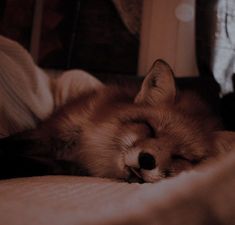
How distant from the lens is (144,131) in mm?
1093

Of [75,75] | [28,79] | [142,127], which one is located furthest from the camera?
[75,75]

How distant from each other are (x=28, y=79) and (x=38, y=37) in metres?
1.36

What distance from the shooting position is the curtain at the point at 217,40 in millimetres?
1833

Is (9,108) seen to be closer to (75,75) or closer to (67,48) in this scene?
(75,75)

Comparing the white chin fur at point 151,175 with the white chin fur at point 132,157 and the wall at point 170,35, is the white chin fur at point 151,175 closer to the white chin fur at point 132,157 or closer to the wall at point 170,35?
the white chin fur at point 132,157

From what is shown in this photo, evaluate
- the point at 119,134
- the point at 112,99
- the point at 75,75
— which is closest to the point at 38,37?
the point at 75,75

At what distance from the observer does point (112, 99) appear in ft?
4.42

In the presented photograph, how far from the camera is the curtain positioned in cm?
183

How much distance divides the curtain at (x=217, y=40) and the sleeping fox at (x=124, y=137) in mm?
582

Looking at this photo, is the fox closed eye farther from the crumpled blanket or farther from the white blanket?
the crumpled blanket

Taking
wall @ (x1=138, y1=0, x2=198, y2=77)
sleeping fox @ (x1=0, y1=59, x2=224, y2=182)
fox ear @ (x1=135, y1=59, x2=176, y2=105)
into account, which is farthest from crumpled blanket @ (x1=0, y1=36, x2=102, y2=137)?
wall @ (x1=138, y1=0, x2=198, y2=77)

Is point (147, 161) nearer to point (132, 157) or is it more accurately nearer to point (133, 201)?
point (132, 157)

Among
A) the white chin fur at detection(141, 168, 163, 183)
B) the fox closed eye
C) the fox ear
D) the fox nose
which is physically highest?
the fox ear

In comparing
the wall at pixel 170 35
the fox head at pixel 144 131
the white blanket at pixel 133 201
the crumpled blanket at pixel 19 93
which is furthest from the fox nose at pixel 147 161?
the wall at pixel 170 35
